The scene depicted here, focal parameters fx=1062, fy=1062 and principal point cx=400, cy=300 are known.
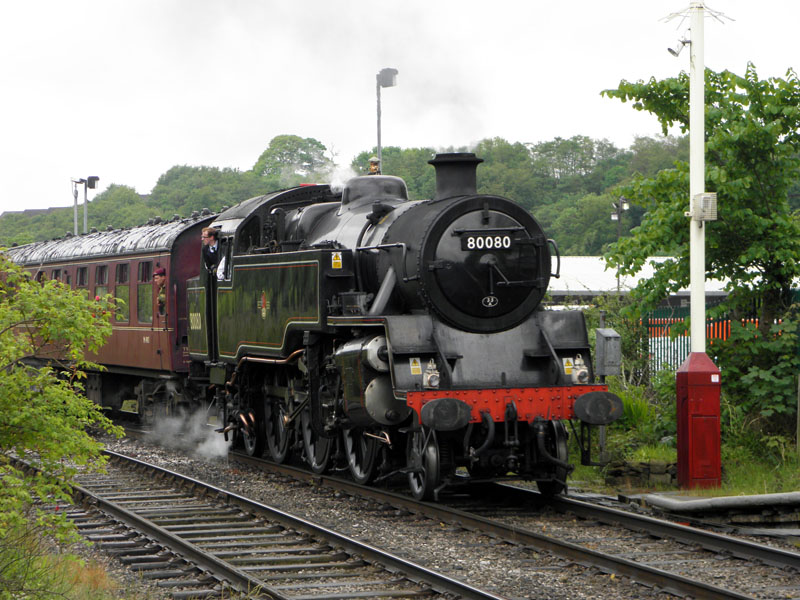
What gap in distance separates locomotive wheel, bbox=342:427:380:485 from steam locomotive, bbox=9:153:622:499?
0.02 m

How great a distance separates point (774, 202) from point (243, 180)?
73305mm

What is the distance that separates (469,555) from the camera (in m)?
7.73

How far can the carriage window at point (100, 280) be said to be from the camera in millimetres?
18766

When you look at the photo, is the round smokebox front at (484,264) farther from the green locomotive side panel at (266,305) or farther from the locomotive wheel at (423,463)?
the green locomotive side panel at (266,305)

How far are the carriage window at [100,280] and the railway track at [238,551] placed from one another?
27.2 ft

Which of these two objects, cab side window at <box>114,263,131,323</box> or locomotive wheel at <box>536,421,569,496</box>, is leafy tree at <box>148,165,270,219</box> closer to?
cab side window at <box>114,263,131,323</box>

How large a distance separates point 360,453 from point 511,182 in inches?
2370

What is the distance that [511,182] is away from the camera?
230ft

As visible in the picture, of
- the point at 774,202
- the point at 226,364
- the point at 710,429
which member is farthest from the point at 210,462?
the point at 774,202

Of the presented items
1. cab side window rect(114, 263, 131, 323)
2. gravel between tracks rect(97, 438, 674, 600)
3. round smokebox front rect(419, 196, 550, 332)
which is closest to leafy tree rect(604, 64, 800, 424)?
round smokebox front rect(419, 196, 550, 332)

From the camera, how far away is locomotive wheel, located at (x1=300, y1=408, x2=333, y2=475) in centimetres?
1165

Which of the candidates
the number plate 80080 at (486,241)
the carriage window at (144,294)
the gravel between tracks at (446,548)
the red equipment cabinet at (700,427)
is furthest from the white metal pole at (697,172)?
the carriage window at (144,294)

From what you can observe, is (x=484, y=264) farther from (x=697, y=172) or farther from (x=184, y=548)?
(x=184, y=548)

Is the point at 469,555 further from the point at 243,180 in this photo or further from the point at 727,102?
the point at 243,180
